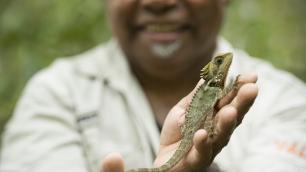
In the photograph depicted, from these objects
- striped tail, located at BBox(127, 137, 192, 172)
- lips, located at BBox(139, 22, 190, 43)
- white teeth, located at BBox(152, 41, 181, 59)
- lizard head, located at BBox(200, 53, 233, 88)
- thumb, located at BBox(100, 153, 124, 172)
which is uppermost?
lips, located at BBox(139, 22, 190, 43)

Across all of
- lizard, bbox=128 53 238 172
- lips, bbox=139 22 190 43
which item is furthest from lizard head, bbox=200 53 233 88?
lips, bbox=139 22 190 43

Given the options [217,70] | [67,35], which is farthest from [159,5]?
[67,35]

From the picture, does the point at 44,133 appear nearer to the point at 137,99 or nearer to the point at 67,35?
the point at 137,99

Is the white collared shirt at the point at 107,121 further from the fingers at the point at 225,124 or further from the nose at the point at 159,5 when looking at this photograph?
the fingers at the point at 225,124

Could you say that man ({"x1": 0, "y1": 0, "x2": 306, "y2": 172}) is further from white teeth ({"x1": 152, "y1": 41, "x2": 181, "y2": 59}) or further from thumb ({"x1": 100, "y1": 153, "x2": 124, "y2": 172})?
thumb ({"x1": 100, "y1": 153, "x2": 124, "y2": 172})

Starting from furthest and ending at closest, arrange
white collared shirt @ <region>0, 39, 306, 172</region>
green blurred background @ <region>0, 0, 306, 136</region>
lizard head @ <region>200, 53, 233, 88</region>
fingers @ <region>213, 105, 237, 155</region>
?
1. green blurred background @ <region>0, 0, 306, 136</region>
2. white collared shirt @ <region>0, 39, 306, 172</region>
3. lizard head @ <region>200, 53, 233, 88</region>
4. fingers @ <region>213, 105, 237, 155</region>

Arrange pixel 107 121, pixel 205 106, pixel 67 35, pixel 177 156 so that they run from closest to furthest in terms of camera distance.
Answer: pixel 177 156
pixel 205 106
pixel 107 121
pixel 67 35
